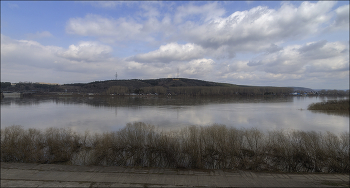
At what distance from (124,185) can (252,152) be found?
551 centimetres

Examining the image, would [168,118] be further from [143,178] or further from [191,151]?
[143,178]

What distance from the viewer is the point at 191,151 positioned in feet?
26.1

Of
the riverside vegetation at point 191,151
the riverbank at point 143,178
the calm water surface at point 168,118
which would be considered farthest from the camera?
the calm water surface at point 168,118

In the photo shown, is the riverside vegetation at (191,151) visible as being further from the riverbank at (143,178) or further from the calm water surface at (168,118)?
the calm water surface at (168,118)

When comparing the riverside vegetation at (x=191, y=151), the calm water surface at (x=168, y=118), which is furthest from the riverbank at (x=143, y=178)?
the calm water surface at (x=168, y=118)

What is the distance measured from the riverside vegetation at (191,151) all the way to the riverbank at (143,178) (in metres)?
0.98

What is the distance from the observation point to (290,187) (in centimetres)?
548

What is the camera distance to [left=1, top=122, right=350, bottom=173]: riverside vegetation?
300 inches

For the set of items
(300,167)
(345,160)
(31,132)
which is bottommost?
(300,167)

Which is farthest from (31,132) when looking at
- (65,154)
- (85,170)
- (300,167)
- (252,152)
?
(300,167)

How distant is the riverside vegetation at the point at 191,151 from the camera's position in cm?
763

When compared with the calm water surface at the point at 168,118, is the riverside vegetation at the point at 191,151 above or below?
above

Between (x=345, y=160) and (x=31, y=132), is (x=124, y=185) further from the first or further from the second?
(x=345, y=160)

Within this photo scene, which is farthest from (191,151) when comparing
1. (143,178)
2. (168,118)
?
(168,118)
